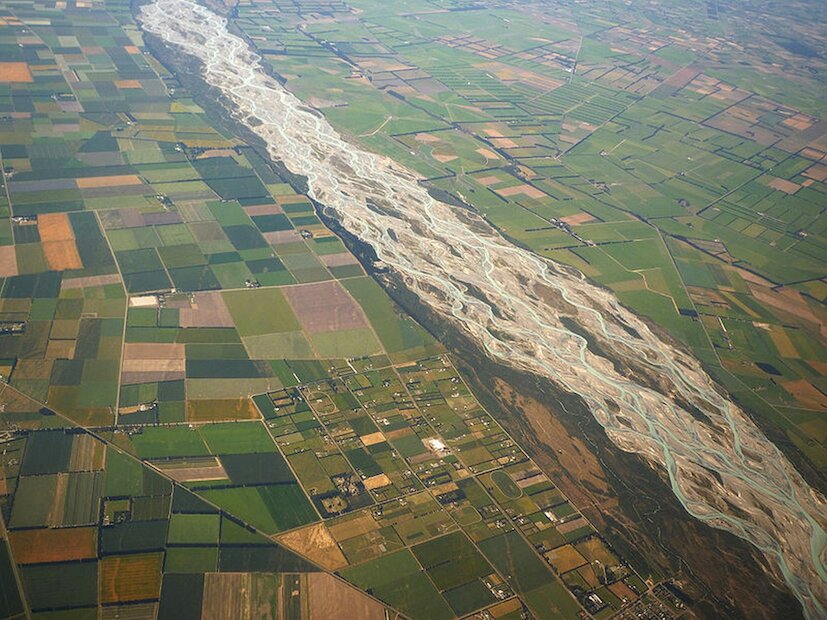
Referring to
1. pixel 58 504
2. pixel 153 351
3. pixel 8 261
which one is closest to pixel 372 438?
pixel 153 351

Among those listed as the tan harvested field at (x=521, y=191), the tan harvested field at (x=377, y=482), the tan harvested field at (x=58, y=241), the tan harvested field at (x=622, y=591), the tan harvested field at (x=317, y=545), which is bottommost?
the tan harvested field at (x=521, y=191)

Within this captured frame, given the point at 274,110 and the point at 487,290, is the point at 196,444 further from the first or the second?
the point at 274,110

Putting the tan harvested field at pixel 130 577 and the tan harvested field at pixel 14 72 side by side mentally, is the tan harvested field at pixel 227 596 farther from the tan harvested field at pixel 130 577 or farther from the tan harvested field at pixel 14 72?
the tan harvested field at pixel 14 72

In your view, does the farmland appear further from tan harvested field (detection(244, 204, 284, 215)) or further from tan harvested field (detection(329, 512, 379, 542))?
tan harvested field (detection(244, 204, 284, 215))

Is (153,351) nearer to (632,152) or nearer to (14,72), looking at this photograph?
(14,72)

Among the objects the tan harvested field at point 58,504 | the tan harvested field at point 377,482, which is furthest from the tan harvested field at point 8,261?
the tan harvested field at point 377,482

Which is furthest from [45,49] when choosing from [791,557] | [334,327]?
[791,557]
